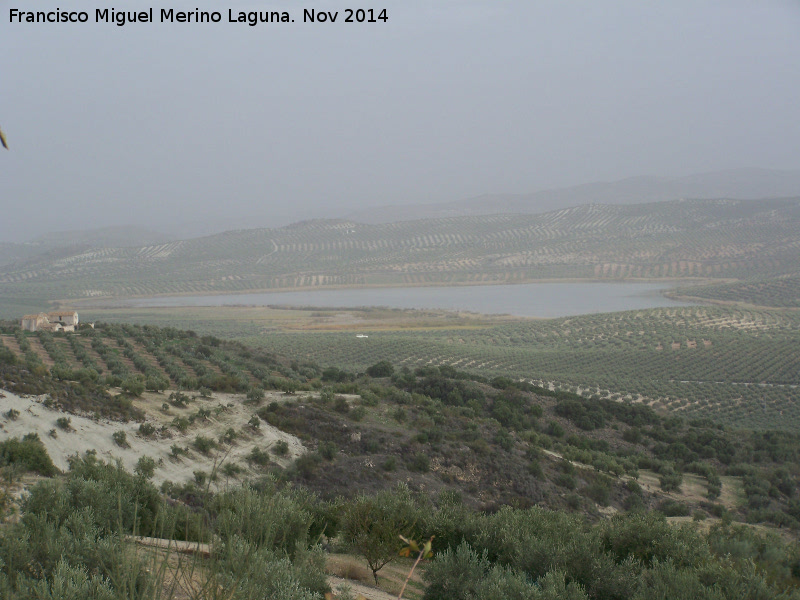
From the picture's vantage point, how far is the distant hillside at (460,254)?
313 feet

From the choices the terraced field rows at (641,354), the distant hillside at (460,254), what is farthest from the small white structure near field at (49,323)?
the distant hillside at (460,254)

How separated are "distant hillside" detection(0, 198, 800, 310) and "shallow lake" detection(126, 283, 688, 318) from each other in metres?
7.84

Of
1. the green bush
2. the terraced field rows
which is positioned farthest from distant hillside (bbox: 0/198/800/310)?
the green bush

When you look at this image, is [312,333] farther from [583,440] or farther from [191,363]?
[583,440]

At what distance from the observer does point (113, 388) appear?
14.2 meters

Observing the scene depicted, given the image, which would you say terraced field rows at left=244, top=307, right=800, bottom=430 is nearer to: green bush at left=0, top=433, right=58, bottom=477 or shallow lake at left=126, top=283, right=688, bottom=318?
shallow lake at left=126, top=283, right=688, bottom=318

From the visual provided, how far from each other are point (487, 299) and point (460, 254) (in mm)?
37915

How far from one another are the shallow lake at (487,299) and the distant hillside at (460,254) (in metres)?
7.84

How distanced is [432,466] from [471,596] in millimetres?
8909

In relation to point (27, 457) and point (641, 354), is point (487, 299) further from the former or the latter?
point (27, 457)

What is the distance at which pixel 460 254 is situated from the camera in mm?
113688

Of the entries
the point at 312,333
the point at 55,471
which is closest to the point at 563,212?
the point at 312,333

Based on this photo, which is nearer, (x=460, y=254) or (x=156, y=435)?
(x=156, y=435)

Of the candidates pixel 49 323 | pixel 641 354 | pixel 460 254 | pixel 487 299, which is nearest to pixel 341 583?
pixel 49 323
